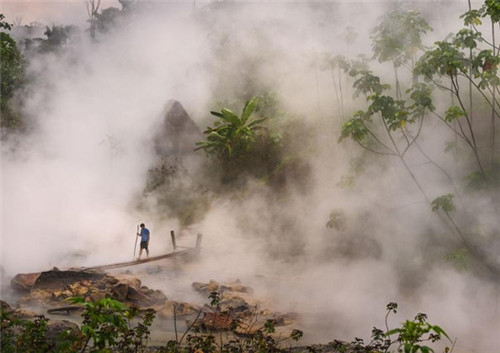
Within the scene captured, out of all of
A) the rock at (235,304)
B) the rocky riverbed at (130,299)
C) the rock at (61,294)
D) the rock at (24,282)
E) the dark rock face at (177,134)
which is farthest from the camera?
the dark rock face at (177,134)

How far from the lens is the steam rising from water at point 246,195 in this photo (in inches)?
384

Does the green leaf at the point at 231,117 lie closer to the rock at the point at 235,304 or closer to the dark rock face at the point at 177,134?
the dark rock face at the point at 177,134

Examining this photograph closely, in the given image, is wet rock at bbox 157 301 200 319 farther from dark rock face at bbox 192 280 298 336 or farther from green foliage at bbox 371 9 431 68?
green foliage at bbox 371 9 431 68

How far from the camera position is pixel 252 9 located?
26094mm

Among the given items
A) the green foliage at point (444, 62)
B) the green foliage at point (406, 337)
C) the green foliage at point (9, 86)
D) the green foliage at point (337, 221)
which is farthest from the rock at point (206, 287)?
the green foliage at point (9, 86)

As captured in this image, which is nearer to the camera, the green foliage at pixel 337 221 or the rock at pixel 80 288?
the rock at pixel 80 288

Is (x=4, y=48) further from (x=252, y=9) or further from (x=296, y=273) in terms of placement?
(x=252, y=9)

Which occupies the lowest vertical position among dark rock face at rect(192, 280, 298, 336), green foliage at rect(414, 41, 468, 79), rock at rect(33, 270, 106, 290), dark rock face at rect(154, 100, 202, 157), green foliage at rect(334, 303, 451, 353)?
green foliage at rect(334, 303, 451, 353)

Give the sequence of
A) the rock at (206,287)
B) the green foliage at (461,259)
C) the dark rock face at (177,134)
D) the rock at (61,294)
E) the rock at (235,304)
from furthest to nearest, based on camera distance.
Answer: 1. the dark rock face at (177,134)
2. the rock at (206,287)
3. the rock at (61,294)
4. the rock at (235,304)
5. the green foliage at (461,259)

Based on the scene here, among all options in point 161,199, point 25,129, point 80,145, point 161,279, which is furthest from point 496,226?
point 25,129

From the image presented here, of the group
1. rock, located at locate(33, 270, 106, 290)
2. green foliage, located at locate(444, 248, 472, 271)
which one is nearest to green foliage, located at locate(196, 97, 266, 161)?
rock, located at locate(33, 270, 106, 290)

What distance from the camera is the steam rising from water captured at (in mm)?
9742

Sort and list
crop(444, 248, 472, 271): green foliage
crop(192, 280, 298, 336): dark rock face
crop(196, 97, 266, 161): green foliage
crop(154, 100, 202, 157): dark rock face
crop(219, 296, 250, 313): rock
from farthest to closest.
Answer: crop(154, 100, 202, 157): dark rock face
crop(196, 97, 266, 161): green foliage
crop(219, 296, 250, 313): rock
crop(444, 248, 472, 271): green foliage
crop(192, 280, 298, 336): dark rock face

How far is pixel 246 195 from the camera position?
17.0m
